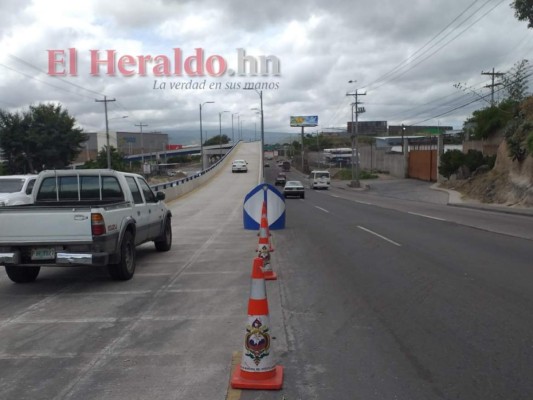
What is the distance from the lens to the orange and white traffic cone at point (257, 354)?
4613 millimetres

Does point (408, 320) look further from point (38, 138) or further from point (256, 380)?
point (38, 138)

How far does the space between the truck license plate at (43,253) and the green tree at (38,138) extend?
1985 inches

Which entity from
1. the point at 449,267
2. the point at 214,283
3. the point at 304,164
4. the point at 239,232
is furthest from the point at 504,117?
the point at 304,164

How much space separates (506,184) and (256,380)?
101 ft

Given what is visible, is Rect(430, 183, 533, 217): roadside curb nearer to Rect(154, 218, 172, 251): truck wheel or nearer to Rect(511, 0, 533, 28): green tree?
Rect(511, 0, 533, 28): green tree

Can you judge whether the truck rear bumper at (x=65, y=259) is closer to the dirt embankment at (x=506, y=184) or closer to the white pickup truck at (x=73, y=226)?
the white pickup truck at (x=73, y=226)

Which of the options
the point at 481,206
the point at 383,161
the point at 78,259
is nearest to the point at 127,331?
the point at 78,259

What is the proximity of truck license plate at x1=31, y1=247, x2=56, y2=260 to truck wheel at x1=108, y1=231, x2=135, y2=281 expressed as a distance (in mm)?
1005

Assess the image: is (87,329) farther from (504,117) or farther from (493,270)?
(504,117)

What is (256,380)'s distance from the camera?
462 cm

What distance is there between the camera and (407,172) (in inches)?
2662

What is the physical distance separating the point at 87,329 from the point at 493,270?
6557 millimetres

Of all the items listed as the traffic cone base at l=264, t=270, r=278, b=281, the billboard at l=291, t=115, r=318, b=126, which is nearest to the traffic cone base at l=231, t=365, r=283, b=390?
the traffic cone base at l=264, t=270, r=278, b=281

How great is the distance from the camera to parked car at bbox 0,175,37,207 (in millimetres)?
17281
